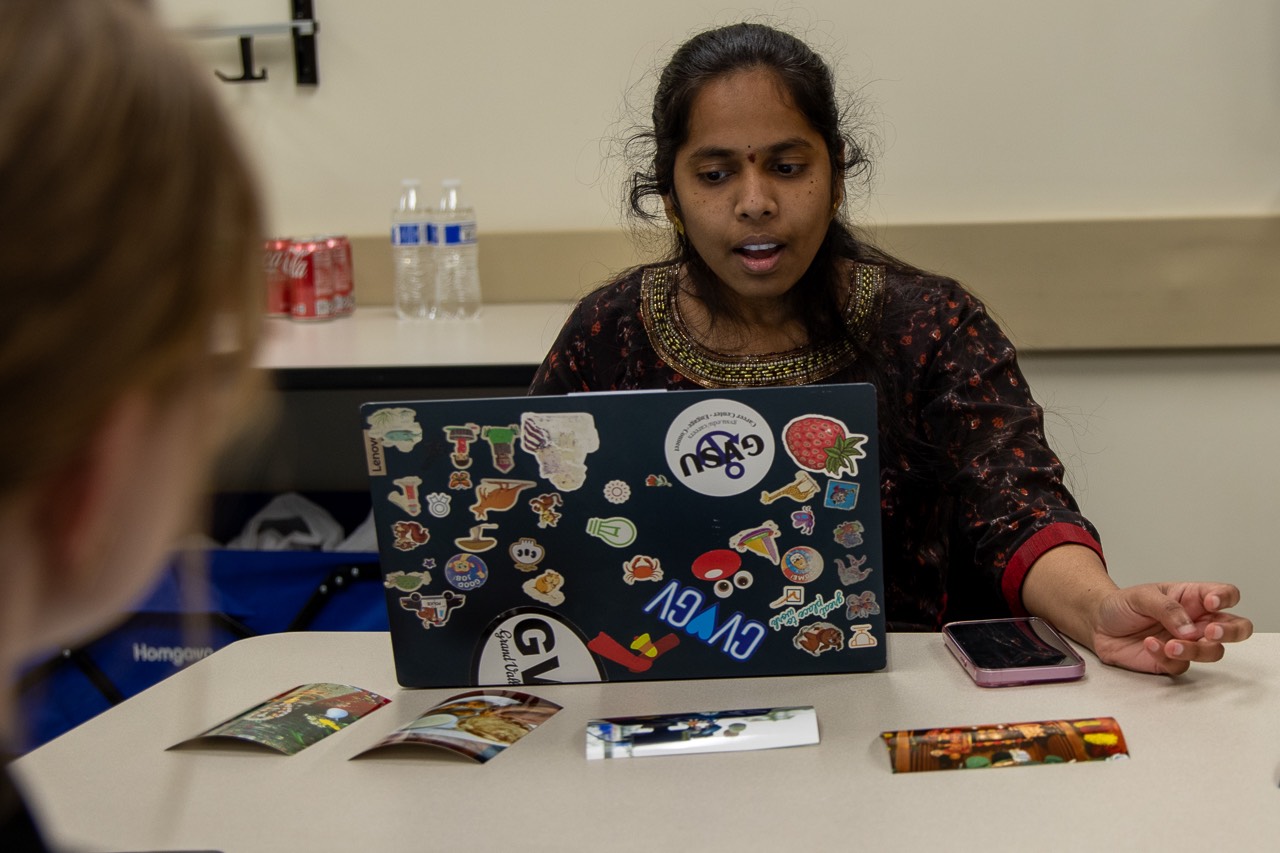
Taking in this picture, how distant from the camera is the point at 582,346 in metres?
1.60

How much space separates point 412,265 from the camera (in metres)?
2.50

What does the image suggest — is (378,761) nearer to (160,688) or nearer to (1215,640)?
(160,688)

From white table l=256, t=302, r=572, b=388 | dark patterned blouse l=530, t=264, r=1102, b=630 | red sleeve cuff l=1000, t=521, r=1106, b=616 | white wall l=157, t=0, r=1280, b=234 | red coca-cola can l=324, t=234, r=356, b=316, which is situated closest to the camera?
red sleeve cuff l=1000, t=521, r=1106, b=616

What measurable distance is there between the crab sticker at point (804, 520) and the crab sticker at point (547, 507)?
18cm

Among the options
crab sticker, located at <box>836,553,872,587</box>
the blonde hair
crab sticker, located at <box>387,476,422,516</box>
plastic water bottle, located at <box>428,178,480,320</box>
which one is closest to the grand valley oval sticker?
crab sticker, located at <box>387,476,422,516</box>

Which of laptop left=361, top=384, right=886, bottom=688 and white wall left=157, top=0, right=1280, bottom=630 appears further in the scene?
white wall left=157, top=0, right=1280, bottom=630

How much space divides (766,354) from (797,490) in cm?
58

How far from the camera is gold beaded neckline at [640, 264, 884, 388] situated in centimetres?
150

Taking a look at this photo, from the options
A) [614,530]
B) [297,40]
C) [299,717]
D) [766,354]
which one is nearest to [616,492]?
[614,530]

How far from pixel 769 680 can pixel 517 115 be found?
1748mm

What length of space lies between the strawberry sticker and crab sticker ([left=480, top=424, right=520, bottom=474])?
0.21 metres

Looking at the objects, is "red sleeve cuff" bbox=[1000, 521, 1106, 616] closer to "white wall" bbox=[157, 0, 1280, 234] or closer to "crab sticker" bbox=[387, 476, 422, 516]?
"crab sticker" bbox=[387, 476, 422, 516]

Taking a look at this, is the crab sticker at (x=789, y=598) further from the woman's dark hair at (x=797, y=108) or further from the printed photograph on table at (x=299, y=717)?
the woman's dark hair at (x=797, y=108)

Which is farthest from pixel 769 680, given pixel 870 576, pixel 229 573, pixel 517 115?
pixel 517 115
